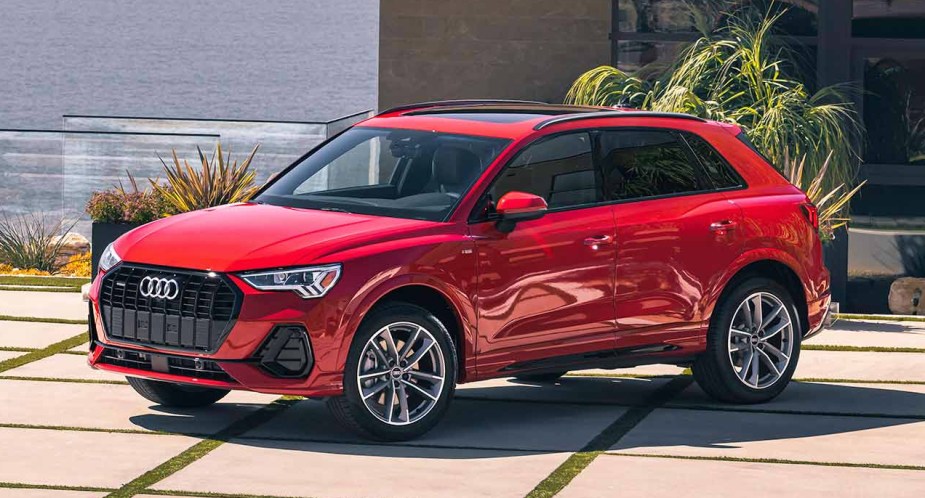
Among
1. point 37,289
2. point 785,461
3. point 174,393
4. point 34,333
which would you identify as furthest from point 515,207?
point 37,289

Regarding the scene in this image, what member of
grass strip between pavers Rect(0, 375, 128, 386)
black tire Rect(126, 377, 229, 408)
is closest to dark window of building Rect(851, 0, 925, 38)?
grass strip between pavers Rect(0, 375, 128, 386)

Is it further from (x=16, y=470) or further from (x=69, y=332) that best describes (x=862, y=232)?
(x=16, y=470)

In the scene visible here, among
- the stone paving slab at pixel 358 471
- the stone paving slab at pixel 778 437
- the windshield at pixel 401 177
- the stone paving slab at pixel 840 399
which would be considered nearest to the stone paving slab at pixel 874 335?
the stone paving slab at pixel 840 399

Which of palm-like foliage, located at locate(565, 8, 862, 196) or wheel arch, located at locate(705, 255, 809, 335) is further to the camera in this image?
palm-like foliage, located at locate(565, 8, 862, 196)

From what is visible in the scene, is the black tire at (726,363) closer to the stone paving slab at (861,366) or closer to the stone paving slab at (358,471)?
the stone paving slab at (861,366)

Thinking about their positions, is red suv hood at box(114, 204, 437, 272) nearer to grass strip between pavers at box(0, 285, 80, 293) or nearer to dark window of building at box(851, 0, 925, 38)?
grass strip between pavers at box(0, 285, 80, 293)

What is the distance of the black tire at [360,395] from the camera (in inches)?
376

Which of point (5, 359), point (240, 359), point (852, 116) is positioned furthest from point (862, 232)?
point (240, 359)

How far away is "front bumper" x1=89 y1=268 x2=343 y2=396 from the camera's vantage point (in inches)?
369

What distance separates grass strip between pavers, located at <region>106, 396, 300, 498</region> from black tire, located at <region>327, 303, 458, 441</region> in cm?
61

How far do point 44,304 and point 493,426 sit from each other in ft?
20.0

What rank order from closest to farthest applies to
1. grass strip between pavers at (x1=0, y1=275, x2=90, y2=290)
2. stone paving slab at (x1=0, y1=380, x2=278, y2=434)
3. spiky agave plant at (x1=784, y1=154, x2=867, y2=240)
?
stone paving slab at (x1=0, y1=380, x2=278, y2=434)
spiky agave plant at (x1=784, y1=154, x2=867, y2=240)
grass strip between pavers at (x1=0, y1=275, x2=90, y2=290)

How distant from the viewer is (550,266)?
1026 centimetres

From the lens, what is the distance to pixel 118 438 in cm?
978
